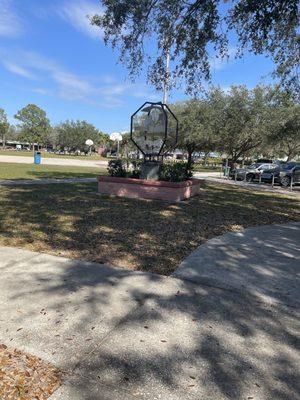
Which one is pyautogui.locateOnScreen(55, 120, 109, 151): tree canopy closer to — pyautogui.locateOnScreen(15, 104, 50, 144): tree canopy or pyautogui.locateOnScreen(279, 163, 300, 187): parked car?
pyautogui.locateOnScreen(15, 104, 50, 144): tree canopy

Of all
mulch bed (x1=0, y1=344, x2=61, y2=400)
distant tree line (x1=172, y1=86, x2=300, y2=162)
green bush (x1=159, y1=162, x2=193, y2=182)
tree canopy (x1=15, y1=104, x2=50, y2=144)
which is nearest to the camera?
mulch bed (x1=0, y1=344, x2=61, y2=400)

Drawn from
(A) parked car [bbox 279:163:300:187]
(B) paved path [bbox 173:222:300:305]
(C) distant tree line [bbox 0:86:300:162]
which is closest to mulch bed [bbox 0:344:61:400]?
(B) paved path [bbox 173:222:300:305]

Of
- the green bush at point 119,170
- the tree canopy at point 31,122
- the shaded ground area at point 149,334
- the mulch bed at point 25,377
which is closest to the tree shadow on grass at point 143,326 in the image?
A: the shaded ground area at point 149,334

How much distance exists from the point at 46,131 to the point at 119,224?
98.3 m

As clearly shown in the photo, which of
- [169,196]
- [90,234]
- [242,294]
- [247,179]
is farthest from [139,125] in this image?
[247,179]

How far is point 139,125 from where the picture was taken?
41.5ft

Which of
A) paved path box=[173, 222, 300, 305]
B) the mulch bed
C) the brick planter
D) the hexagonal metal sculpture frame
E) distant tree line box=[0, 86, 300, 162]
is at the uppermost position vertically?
distant tree line box=[0, 86, 300, 162]

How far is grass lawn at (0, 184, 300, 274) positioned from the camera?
560 cm

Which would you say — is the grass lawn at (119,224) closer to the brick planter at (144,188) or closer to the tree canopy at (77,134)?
the brick planter at (144,188)

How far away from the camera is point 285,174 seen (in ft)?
84.8

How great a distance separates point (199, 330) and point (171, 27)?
951cm

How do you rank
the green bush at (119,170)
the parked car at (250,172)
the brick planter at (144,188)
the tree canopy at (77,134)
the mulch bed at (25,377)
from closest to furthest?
1. the mulch bed at (25,377)
2. the brick planter at (144,188)
3. the green bush at (119,170)
4. the parked car at (250,172)
5. the tree canopy at (77,134)

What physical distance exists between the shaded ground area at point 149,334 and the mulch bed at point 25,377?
8cm

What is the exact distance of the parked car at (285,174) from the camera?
Answer: 1009 inches
